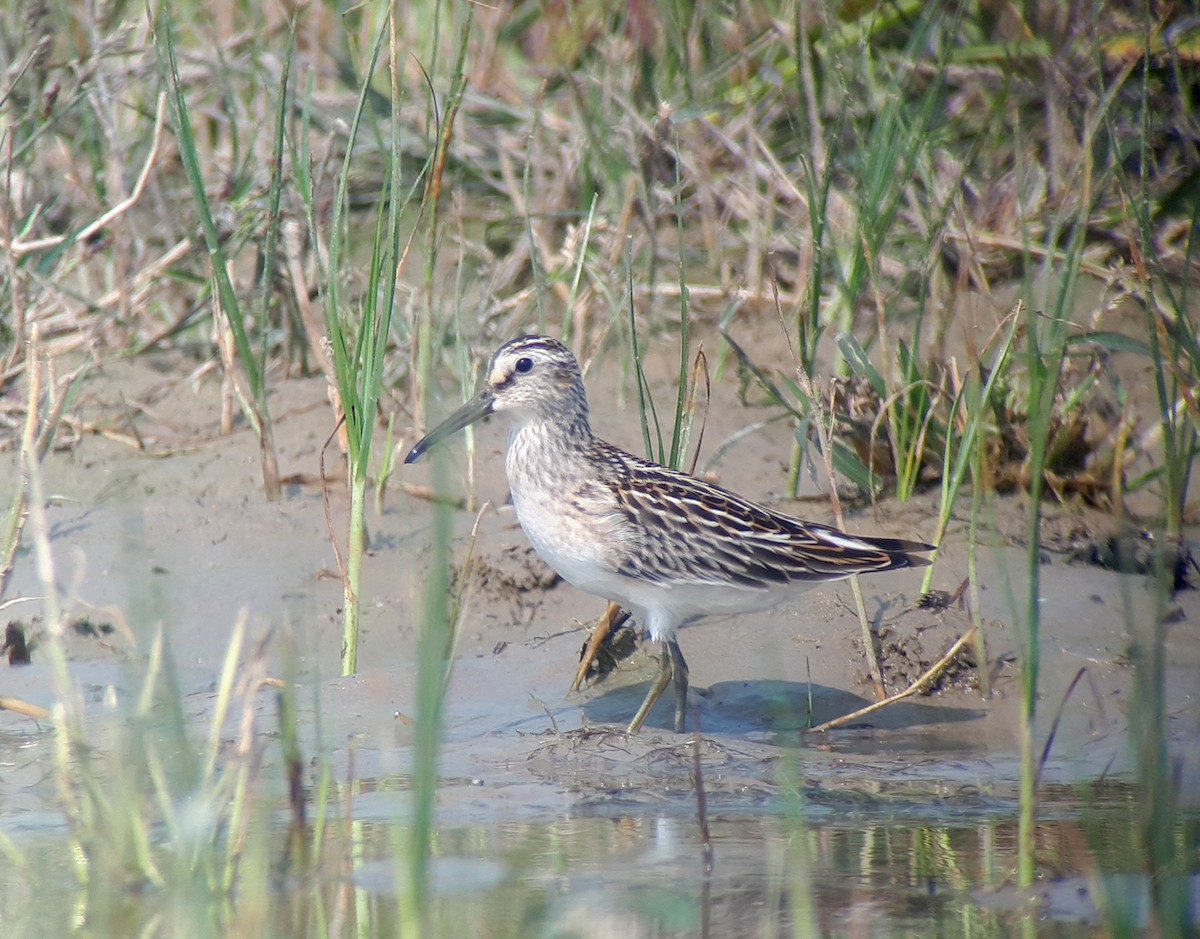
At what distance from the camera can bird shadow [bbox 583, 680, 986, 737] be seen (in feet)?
16.6

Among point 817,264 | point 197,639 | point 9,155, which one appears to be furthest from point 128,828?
point 9,155

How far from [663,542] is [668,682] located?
616 millimetres

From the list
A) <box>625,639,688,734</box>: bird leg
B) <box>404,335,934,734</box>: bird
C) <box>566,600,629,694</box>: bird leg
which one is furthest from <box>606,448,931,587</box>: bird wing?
<box>566,600,629,694</box>: bird leg

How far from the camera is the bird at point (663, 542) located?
475 cm

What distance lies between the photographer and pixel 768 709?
5.18 metres

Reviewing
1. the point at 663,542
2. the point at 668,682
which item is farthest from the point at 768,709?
the point at 663,542

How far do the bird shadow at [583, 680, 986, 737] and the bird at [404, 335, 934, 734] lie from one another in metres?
0.19

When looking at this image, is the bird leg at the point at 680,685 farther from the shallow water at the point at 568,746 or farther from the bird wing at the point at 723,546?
the bird wing at the point at 723,546

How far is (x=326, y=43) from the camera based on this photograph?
9336 mm

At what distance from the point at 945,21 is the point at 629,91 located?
5.92ft

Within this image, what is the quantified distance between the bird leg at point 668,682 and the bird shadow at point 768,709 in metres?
0.07

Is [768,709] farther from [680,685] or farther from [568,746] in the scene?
[568,746]

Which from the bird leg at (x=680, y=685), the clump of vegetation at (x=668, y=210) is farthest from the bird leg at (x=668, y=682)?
the clump of vegetation at (x=668, y=210)

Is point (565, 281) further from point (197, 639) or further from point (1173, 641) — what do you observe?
point (1173, 641)
